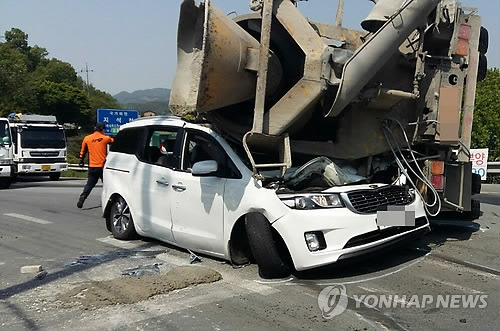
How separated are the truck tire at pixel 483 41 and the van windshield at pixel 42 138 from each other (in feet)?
60.4

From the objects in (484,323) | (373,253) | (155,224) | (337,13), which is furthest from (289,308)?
(337,13)

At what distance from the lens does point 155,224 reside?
6.95 m

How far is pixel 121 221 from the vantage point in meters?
7.83

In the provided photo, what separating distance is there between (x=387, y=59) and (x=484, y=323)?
114 inches

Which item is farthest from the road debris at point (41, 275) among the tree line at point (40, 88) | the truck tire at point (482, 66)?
the tree line at point (40, 88)

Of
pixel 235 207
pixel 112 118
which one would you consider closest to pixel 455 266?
pixel 235 207

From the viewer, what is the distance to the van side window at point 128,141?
7551mm

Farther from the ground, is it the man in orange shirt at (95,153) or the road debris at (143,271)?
the man in orange shirt at (95,153)

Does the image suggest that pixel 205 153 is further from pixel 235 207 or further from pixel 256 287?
pixel 256 287

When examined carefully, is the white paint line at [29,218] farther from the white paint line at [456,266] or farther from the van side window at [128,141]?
the white paint line at [456,266]

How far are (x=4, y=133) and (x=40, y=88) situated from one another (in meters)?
48.0

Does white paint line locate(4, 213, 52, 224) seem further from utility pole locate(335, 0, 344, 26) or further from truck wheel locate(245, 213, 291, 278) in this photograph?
utility pole locate(335, 0, 344, 26)

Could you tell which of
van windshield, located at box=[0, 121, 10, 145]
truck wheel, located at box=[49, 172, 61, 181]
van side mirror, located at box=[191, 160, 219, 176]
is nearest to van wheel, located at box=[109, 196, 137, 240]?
van side mirror, located at box=[191, 160, 219, 176]

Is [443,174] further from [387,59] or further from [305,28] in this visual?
[305,28]
